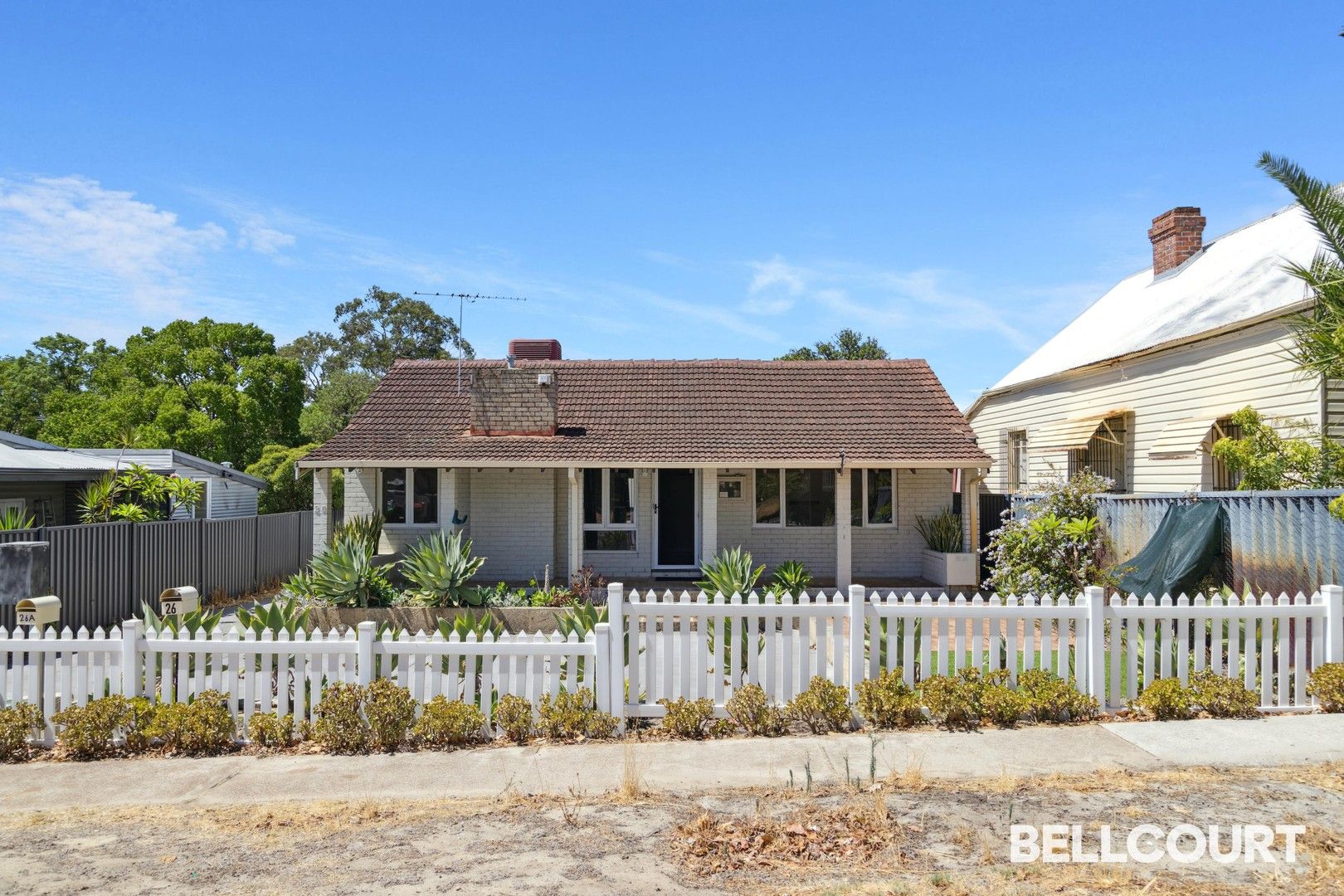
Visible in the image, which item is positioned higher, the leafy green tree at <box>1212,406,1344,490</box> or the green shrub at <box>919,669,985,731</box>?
the leafy green tree at <box>1212,406,1344,490</box>

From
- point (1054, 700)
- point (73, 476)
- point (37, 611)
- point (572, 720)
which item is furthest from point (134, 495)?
point (1054, 700)

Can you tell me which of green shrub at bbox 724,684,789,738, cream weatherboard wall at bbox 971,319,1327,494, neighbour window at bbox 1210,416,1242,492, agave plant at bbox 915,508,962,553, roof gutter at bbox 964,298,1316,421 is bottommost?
green shrub at bbox 724,684,789,738

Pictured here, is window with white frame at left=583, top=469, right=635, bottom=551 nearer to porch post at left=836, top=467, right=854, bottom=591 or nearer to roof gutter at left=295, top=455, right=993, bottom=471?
roof gutter at left=295, top=455, right=993, bottom=471

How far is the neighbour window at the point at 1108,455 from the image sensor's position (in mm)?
17547

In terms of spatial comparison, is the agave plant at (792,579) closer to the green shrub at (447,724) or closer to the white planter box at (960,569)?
the white planter box at (960,569)

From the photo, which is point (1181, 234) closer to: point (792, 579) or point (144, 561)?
point (792, 579)

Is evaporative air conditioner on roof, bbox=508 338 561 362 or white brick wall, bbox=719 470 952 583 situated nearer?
white brick wall, bbox=719 470 952 583

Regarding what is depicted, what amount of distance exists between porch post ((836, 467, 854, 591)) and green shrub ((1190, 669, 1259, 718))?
7.91 metres

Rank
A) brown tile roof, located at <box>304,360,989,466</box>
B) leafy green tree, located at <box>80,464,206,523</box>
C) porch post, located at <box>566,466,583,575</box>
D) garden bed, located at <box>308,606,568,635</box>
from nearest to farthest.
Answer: garden bed, located at <box>308,606,568,635</box> → porch post, located at <box>566,466,583,575</box> → brown tile roof, located at <box>304,360,989,466</box> → leafy green tree, located at <box>80,464,206,523</box>

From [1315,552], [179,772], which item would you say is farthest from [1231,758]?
[179,772]

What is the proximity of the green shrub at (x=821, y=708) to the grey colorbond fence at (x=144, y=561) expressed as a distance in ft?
32.1

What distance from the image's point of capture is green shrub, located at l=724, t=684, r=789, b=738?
24.5ft

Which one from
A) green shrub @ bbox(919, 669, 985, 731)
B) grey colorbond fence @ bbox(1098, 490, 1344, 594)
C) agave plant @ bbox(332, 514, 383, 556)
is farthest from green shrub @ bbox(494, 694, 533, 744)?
grey colorbond fence @ bbox(1098, 490, 1344, 594)

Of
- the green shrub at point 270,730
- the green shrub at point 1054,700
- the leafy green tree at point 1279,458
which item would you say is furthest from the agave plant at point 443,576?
the leafy green tree at point 1279,458
